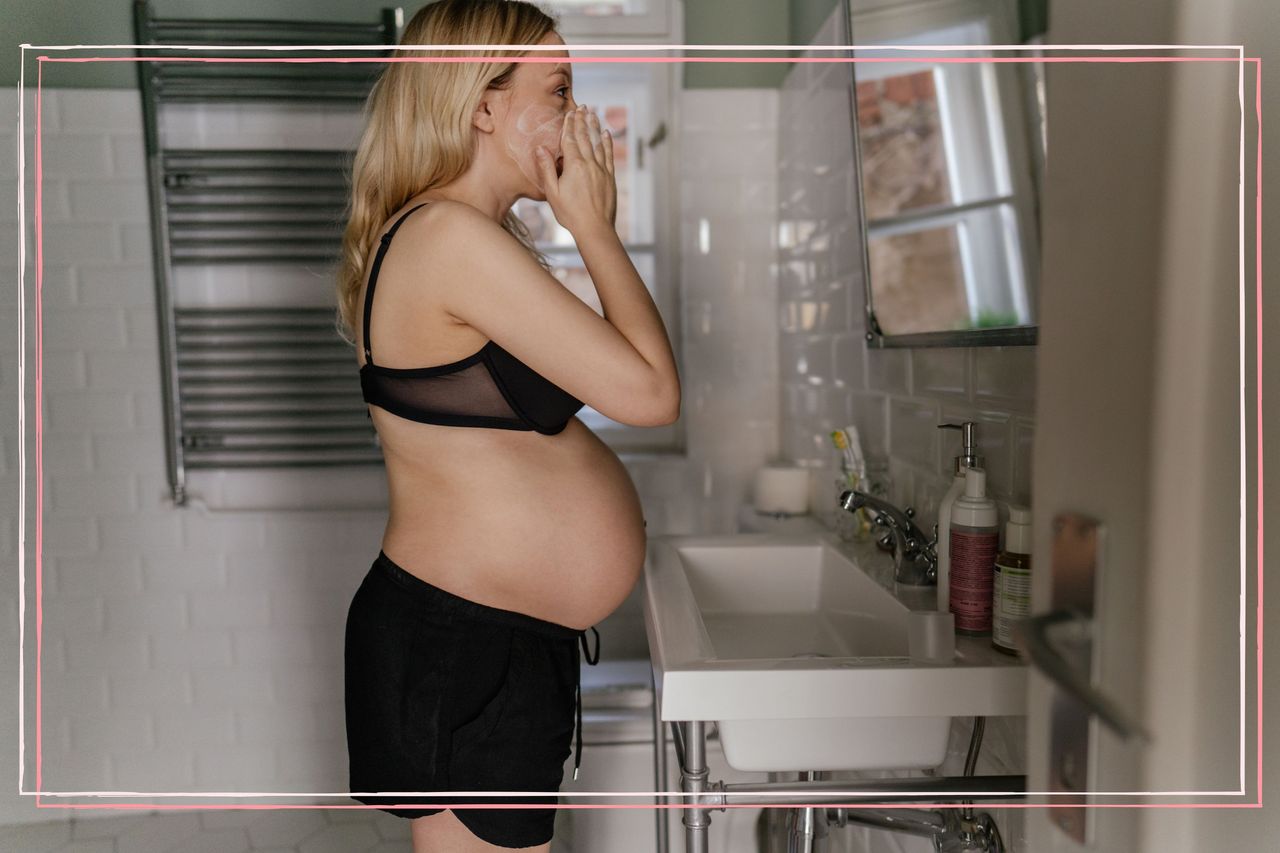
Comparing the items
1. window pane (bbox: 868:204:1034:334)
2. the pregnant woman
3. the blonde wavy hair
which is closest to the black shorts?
the pregnant woman

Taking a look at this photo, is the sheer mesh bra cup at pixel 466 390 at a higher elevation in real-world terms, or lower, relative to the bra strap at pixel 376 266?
lower

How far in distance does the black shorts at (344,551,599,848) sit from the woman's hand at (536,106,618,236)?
42cm

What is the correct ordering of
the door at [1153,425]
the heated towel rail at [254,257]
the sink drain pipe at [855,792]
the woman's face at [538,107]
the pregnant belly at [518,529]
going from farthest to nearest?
the heated towel rail at [254,257], the pregnant belly at [518,529], the woman's face at [538,107], the sink drain pipe at [855,792], the door at [1153,425]

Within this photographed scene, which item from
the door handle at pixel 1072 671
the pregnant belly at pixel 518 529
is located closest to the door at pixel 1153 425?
the door handle at pixel 1072 671

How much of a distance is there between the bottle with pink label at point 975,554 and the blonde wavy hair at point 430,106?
0.51 meters

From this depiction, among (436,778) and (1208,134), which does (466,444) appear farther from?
(1208,134)

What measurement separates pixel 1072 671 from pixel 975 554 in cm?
59

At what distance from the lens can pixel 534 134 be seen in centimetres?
87

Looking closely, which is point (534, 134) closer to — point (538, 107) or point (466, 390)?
point (538, 107)

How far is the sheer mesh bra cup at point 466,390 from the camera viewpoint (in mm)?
917

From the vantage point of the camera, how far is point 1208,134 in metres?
0.31

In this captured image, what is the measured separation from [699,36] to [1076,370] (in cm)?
Answer: 190

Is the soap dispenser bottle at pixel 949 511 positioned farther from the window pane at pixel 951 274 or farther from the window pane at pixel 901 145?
the window pane at pixel 901 145

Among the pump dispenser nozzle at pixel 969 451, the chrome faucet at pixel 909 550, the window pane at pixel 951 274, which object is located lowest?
the chrome faucet at pixel 909 550
